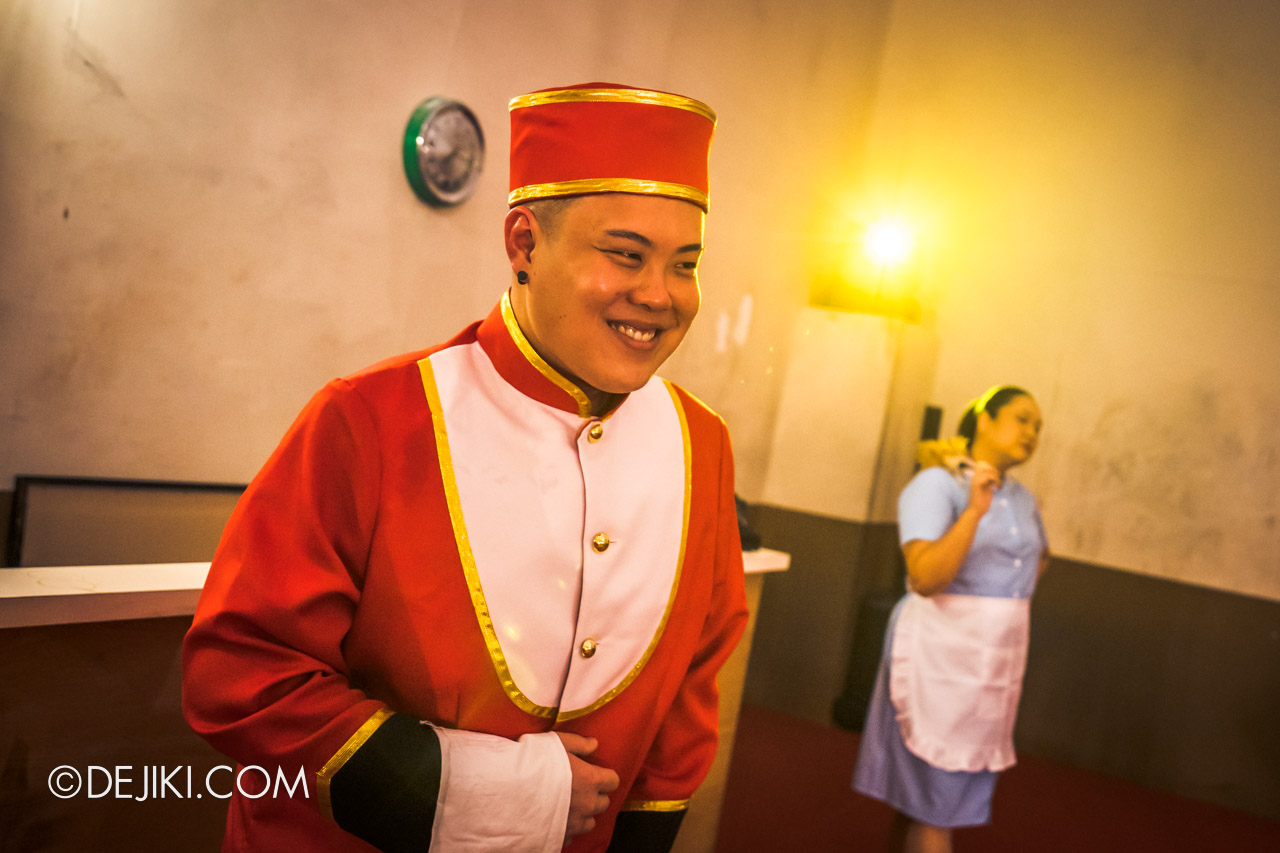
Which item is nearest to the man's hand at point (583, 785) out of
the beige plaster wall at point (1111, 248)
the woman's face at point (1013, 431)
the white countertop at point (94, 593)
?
the white countertop at point (94, 593)

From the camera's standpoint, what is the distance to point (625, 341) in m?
1.19

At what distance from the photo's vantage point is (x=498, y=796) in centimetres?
109

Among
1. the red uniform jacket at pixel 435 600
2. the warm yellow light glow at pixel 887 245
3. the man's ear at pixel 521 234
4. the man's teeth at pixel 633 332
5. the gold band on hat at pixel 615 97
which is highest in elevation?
the warm yellow light glow at pixel 887 245

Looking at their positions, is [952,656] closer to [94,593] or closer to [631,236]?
[631,236]

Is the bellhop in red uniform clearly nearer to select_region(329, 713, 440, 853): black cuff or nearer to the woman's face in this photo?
select_region(329, 713, 440, 853): black cuff

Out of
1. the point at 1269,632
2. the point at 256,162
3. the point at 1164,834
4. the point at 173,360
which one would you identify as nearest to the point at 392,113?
the point at 256,162

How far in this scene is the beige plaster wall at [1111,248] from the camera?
16.3 ft

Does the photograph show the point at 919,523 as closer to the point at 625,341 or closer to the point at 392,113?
the point at 625,341

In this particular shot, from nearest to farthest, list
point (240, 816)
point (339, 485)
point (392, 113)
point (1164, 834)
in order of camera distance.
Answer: point (339, 485), point (240, 816), point (392, 113), point (1164, 834)

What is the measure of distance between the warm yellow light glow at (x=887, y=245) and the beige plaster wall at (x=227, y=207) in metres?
2.02

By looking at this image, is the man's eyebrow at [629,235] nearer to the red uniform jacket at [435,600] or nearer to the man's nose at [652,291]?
the man's nose at [652,291]

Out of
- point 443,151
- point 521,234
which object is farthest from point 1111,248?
point 521,234

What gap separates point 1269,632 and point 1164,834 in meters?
1.25

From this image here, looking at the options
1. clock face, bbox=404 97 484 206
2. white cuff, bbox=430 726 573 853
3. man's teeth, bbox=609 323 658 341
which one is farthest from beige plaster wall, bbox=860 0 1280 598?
white cuff, bbox=430 726 573 853
